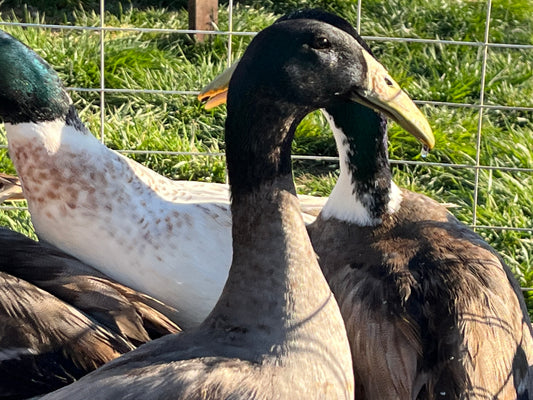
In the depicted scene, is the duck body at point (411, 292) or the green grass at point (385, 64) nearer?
the duck body at point (411, 292)

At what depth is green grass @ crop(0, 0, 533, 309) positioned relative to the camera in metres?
4.36

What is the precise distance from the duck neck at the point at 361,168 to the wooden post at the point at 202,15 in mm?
2254

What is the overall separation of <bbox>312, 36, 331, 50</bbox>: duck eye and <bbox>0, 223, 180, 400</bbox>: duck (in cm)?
86

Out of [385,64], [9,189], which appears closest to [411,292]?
[9,189]

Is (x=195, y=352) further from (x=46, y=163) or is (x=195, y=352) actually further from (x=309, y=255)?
(x=46, y=163)

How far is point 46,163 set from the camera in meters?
3.09

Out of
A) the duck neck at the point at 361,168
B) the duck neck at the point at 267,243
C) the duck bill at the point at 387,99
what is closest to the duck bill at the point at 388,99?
the duck bill at the point at 387,99

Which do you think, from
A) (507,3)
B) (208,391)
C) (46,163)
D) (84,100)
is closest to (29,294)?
(46,163)

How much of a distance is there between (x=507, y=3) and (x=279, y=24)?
11.9ft

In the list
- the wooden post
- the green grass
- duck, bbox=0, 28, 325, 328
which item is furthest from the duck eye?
the wooden post

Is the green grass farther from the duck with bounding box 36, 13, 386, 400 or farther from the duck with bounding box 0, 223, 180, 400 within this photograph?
the duck with bounding box 36, 13, 386, 400

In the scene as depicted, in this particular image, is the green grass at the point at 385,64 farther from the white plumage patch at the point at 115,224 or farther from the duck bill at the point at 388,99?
the duck bill at the point at 388,99

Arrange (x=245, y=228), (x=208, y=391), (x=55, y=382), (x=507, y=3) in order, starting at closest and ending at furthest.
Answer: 1. (x=208, y=391)
2. (x=245, y=228)
3. (x=55, y=382)
4. (x=507, y=3)

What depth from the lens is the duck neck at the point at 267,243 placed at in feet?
7.91
